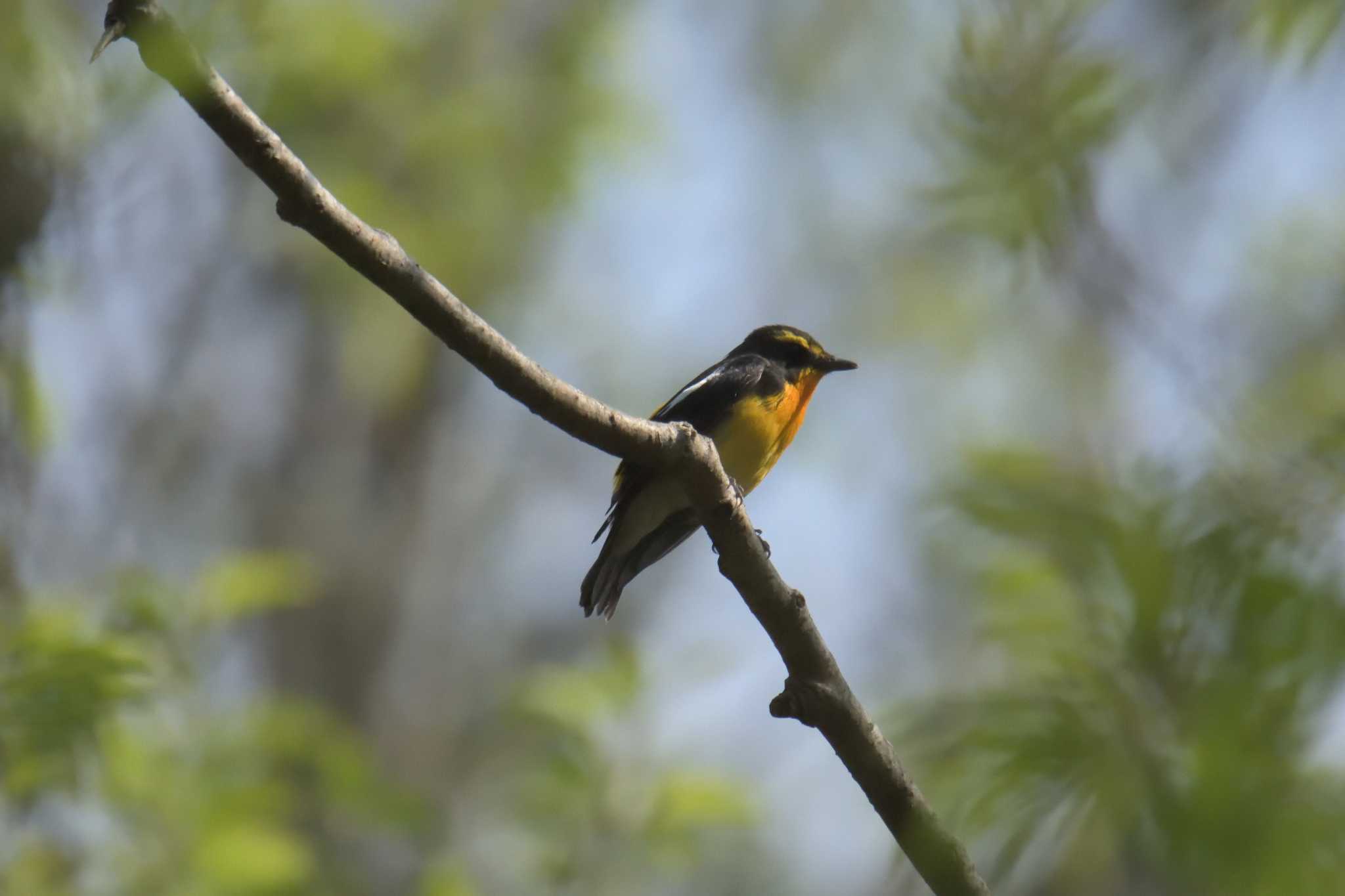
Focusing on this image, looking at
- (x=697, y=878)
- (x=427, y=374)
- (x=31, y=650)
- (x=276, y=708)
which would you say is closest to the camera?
(x=31, y=650)

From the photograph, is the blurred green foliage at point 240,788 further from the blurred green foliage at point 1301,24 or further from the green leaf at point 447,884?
the blurred green foliage at point 1301,24

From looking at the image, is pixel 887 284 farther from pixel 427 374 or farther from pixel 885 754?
pixel 885 754

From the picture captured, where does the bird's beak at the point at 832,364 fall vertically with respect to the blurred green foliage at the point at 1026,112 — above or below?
above

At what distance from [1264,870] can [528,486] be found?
13.9m

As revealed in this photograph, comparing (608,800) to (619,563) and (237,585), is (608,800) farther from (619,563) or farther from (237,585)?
(237,585)

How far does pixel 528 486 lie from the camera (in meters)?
15.3

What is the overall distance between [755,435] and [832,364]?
0.93 meters

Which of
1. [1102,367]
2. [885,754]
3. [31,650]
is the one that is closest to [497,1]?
[1102,367]

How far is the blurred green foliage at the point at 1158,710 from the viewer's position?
5.40ft

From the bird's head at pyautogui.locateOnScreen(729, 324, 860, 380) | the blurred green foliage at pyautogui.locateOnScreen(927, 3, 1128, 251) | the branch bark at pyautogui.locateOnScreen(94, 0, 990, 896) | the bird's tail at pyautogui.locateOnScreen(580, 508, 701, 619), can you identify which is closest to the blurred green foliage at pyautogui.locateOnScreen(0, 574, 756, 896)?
the bird's tail at pyautogui.locateOnScreen(580, 508, 701, 619)

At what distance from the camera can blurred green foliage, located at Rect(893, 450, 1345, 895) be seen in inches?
64.7

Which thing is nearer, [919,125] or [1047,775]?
[1047,775]

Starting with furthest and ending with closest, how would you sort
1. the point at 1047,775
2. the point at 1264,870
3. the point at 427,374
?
the point at 427,374
the point at 1047,775
the point at 1264,870

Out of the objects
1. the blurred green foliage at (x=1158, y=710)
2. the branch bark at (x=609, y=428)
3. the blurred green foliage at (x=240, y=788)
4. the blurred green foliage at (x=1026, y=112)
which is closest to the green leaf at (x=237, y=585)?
→ the blurred green foliage at (x=240, y=788)
